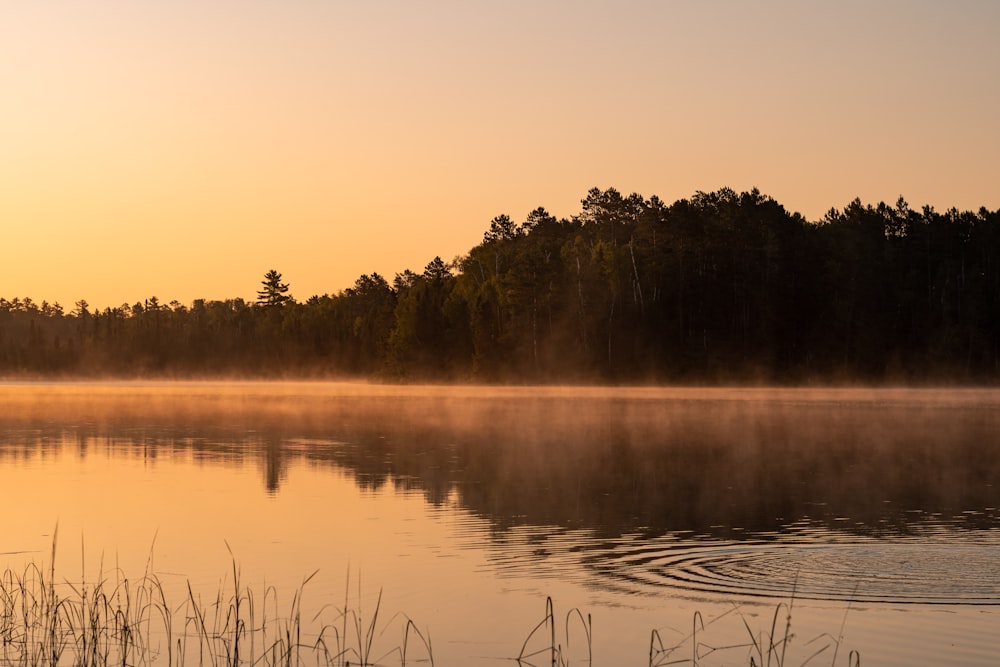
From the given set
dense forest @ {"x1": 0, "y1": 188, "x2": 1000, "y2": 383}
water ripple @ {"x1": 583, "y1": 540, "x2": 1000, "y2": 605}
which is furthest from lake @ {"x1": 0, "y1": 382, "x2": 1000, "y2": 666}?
dense forest @ {"x1": 0, "y1": 188, "x2": 1000, "y2": 383}

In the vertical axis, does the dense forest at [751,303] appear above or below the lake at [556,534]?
above

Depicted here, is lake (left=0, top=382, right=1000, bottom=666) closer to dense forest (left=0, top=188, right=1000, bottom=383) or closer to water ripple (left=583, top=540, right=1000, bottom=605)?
water ripple (left=583, top=540, right=1000, bottom=605)

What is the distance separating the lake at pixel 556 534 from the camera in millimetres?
15375

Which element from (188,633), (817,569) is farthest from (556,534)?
(188,633)

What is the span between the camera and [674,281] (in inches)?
5246

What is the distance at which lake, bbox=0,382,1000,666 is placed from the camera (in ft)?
50.4

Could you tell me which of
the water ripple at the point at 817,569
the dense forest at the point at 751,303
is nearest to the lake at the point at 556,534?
the water ripple at the point at 817,569

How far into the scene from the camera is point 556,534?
918 inches

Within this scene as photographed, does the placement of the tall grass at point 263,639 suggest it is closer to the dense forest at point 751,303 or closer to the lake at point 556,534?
the lake at point 556,534

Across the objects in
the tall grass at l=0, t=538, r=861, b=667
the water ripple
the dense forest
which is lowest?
the tall grass at l=0, t=538, r=861, b=667

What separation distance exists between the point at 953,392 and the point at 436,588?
105 metres

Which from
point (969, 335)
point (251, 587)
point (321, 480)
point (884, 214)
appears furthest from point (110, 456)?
point (884, 214)

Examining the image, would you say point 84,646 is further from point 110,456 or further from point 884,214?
point 884,214

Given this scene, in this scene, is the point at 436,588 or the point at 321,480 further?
the point at 321,480
